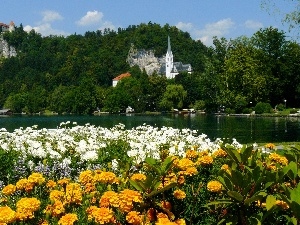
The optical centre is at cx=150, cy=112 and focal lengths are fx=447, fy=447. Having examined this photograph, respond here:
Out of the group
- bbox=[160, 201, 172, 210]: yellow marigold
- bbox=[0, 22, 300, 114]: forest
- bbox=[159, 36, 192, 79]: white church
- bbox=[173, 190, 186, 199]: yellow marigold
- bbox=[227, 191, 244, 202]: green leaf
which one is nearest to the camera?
bbox=[227, 191, 244, 202]: green leaf

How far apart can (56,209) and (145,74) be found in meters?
119

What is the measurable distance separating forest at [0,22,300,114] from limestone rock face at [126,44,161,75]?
1753 mm

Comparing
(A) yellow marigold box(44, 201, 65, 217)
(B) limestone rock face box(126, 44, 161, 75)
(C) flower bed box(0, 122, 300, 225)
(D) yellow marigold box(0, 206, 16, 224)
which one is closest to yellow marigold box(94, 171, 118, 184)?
(C) flower bed box(0, 122, 300, 225)

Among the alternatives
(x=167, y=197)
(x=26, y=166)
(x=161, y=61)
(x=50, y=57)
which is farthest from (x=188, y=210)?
(x=50, y=57)

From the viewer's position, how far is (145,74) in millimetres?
121500

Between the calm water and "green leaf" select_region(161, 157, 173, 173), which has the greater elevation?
"green leaf" select_region(161, 157, 173, 173)

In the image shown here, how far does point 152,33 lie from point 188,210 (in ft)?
503

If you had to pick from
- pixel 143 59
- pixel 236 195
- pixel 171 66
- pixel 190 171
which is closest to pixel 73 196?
pixel 190 171

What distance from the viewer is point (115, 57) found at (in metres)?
153

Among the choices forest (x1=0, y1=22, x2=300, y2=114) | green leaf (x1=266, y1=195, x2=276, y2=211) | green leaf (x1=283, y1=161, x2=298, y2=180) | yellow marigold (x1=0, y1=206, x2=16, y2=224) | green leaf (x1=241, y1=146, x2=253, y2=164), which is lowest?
yellow marigold (x1=0, y1=206, x2=16, y2=224)

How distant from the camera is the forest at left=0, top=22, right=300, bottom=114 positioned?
227 ft

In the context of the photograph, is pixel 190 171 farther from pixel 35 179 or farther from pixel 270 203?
pixel 35 179

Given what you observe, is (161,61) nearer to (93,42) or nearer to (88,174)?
(93,42)

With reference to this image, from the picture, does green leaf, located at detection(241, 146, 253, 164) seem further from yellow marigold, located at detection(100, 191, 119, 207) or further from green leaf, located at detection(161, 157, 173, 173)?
yellow marigold, located at detection(100, 191, 119, 207)
